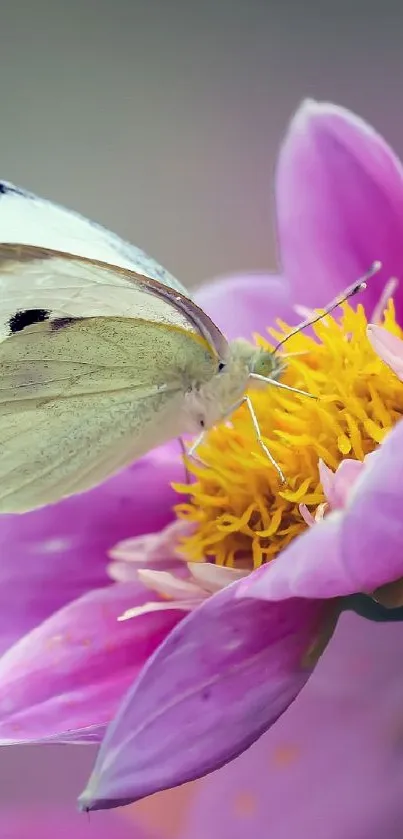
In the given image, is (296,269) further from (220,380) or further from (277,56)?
(277,56)

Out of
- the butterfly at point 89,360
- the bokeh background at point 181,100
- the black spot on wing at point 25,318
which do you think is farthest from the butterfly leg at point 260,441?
the bokeh background at point 181,100

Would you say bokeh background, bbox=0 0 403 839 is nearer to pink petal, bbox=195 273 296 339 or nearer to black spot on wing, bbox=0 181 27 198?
pink petal, bbox=195 273 296 339

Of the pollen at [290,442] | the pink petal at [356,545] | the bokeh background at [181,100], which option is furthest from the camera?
the bokeh background at [181,100]

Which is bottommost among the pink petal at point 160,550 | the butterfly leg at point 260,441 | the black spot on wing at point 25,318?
the pink petal at point 160,550

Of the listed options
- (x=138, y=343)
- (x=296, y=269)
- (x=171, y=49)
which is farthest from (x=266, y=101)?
(x=138, y=343)

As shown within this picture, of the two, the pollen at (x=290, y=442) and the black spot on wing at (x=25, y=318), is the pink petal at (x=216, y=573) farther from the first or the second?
the black spot on wing at (x=25, y=318)

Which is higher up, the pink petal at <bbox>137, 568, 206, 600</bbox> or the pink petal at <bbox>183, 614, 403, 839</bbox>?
the pink petal at <bbox>137, 568, 206, 600</bbox>

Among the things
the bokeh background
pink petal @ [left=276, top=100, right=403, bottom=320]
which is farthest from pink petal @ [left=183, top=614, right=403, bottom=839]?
the bokeh background

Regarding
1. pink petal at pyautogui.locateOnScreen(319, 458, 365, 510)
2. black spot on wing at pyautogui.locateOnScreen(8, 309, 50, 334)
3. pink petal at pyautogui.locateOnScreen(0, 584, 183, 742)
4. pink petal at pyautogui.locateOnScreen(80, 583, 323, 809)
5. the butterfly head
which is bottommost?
pink petal at pyautogui.locateOnScreen(80, 583, 323, 809)
